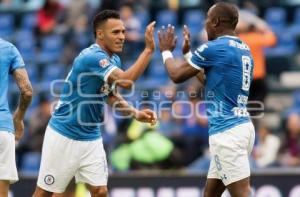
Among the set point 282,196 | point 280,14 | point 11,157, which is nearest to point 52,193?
point 11,157

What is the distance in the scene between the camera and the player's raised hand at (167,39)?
32.8 feet

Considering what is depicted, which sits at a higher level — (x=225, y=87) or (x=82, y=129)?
(x=225, y=87)

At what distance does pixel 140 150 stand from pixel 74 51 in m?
4.35

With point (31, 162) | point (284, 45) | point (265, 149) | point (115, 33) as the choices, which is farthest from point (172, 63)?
point (284, 45)

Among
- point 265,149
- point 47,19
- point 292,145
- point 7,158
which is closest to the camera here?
point 7,158

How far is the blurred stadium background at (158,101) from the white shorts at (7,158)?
161 inches

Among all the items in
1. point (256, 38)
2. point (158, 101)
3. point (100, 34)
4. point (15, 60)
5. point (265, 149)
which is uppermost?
point (100, 34)

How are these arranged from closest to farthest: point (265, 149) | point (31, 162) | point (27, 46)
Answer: point (265, 149), point (31, 162), point (27, 46)

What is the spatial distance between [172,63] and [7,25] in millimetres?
13094

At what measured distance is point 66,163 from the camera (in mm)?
10414

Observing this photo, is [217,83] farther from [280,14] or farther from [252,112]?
[280,14]

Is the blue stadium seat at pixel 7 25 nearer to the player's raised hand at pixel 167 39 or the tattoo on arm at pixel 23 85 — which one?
the tattoo on arm at pixel 23 85

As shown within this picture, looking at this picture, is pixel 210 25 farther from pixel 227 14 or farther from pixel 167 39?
pixel 167 39

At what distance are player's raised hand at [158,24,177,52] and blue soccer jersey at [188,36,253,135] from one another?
30 cm
